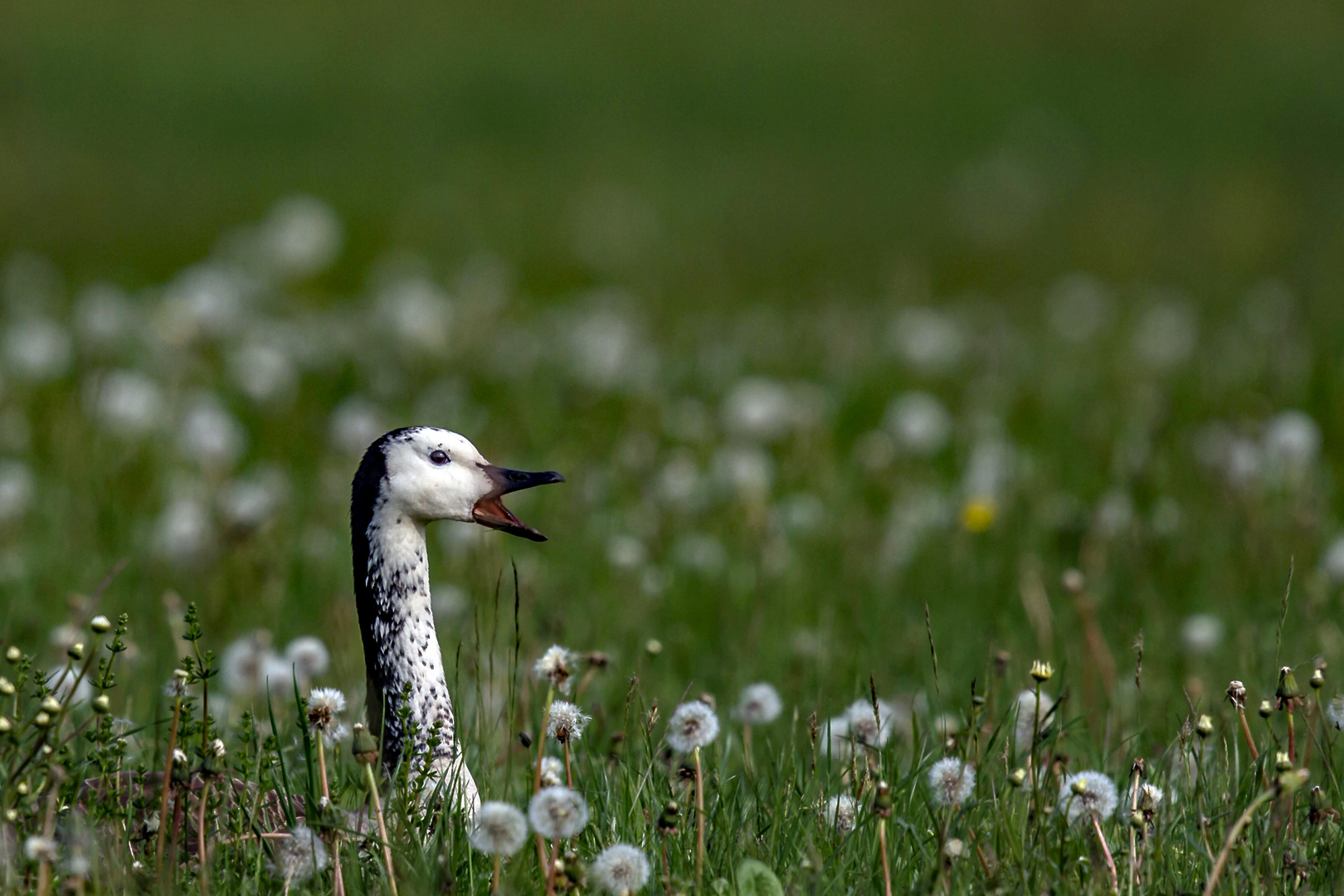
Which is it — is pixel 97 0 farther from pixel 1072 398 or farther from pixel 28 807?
pixel 28 807

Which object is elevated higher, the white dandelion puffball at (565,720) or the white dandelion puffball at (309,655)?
the white dandelion puffball at (309,655)

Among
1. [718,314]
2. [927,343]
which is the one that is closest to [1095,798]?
[927,343]

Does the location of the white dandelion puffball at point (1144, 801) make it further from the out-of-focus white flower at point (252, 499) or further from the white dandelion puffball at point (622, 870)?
the out-of-focus white flower at point (252, 499)

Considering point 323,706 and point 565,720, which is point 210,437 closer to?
point 323,706

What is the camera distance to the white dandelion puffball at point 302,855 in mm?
2879

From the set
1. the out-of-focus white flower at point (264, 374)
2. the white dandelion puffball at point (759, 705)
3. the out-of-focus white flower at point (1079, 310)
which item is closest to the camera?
the white dandelion puffball at point (759, 705)

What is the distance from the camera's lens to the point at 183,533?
621 centimetres

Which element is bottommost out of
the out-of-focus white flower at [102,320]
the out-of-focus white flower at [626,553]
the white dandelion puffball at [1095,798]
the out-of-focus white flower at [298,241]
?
the white dandelion puffball at [1095,798]

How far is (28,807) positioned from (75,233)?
1287cm

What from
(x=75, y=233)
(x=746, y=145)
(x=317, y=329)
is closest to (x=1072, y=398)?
(x=317, y=329)

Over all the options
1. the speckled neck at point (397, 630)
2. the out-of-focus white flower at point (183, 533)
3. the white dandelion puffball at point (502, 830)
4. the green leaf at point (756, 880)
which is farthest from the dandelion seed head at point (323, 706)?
the out-of-focus white flower at point (183, 533)

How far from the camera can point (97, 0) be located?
21.6m

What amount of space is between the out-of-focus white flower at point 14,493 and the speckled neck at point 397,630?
385 centimetres

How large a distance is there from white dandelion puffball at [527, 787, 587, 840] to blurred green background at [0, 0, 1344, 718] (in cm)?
173
